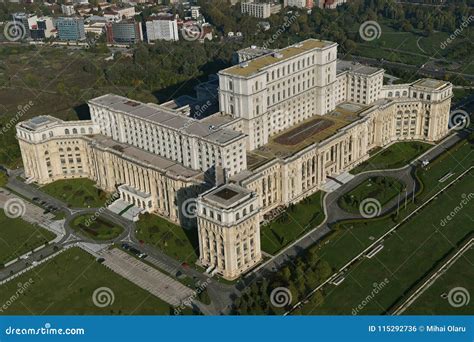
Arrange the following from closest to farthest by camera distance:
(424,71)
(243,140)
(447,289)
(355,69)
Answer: (447,289), (243,140), (355,69), (424,71)

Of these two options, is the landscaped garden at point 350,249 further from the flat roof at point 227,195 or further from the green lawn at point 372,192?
the flat roof at point 227,195

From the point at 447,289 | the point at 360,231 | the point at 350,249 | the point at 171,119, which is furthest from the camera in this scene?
the point at 171,119

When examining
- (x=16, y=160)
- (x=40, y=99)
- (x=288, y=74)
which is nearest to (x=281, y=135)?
(x=288, y=74)

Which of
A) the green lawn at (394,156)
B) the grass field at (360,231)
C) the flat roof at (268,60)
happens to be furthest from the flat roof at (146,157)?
the green lawn at (394,156)

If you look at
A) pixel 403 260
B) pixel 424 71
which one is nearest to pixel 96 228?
pixel 403 260

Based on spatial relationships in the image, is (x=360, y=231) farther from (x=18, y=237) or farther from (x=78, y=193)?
(x=18, y=237)

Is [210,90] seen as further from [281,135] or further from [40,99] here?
[40,99]

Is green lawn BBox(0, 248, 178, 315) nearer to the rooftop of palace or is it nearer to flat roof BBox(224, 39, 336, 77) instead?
the rooftop of palace
